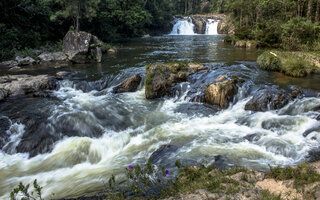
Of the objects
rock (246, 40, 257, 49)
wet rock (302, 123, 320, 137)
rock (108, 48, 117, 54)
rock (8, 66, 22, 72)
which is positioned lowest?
wet rock (302, 123, 320, 137)

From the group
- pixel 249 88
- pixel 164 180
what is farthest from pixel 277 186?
pixel 249 88

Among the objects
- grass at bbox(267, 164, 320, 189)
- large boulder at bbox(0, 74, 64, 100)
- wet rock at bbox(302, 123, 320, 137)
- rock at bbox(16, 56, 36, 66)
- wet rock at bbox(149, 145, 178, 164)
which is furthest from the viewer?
rock at bbox(16, 56, 36, 66)

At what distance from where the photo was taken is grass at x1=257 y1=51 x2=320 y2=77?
1137cm

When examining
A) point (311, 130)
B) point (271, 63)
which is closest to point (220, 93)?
point (311, 130)

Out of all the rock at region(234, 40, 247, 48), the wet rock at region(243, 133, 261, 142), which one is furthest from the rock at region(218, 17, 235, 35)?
the wet rock at region(243, 133, 261, 142)

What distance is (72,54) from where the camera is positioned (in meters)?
18.0

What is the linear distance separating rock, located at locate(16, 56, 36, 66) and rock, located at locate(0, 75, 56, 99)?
5.44 meters

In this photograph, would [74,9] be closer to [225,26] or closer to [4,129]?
[4,129]

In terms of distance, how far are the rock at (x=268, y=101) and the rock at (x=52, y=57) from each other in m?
15.6

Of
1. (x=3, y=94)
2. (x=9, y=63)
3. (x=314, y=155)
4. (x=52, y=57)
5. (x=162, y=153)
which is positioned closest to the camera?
(x=314, y=155)

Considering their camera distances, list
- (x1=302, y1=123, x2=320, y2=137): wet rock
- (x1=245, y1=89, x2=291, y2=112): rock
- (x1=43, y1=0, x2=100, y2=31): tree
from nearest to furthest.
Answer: (x1=302, y1=123, x2=320, y2=137): wet rock < (x1=245, y1=89, x2=291, y2=112): rock < (x1=43, y1=0, x2=100, y2=31): tree

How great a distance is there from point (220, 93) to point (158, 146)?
4.17m

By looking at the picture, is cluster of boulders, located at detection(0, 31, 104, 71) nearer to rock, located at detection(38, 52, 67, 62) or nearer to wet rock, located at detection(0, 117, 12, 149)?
rock, located at detection(38, 52, 67, 62)

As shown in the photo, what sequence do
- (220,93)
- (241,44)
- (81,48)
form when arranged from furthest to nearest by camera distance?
1. (241,44)
2. (81,48)
3. (220,93)
